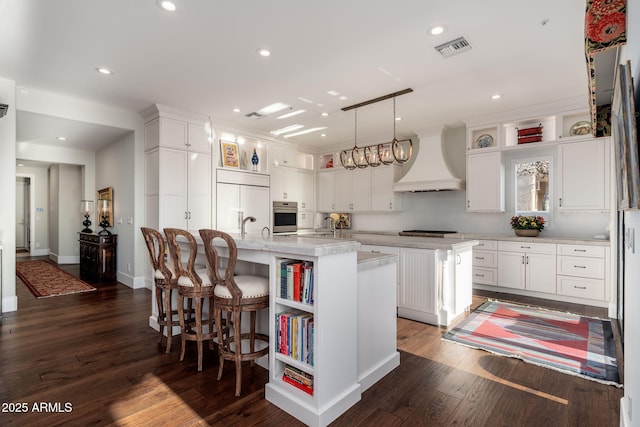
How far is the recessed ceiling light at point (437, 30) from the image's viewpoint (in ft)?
8.88

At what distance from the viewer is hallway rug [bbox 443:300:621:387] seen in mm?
2537

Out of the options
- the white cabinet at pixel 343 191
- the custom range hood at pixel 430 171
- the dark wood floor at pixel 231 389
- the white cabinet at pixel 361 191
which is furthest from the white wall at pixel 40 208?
the custom range hood at pixel 430 171

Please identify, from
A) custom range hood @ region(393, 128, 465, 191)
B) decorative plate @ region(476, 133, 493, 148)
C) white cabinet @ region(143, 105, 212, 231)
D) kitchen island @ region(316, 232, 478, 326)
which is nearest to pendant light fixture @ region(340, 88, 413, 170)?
kitchen island @ region(316, 232, 478, 326)

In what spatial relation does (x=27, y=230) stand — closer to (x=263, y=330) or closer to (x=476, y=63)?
(x=263, y=330)

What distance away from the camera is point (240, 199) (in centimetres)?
582

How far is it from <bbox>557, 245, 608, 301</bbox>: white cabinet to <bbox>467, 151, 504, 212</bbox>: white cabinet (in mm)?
1064

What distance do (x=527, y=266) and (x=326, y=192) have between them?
4113 mm

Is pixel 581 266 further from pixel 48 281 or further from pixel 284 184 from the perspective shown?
pixel 48 281

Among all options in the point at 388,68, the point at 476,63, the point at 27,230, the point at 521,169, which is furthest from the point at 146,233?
the point at 27,230

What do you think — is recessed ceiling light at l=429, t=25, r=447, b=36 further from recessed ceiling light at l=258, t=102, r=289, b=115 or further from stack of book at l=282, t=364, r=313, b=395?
stack of book at l=282, t=364, r=313, b=395

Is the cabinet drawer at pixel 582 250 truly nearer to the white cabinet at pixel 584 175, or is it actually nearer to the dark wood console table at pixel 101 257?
the white cabinet at pixel 584 175

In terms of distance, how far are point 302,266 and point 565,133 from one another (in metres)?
4.64

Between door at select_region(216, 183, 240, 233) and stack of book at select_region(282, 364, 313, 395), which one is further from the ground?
door at select_region(216, 183, 240, 233)

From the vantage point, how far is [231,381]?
2.29 meters
